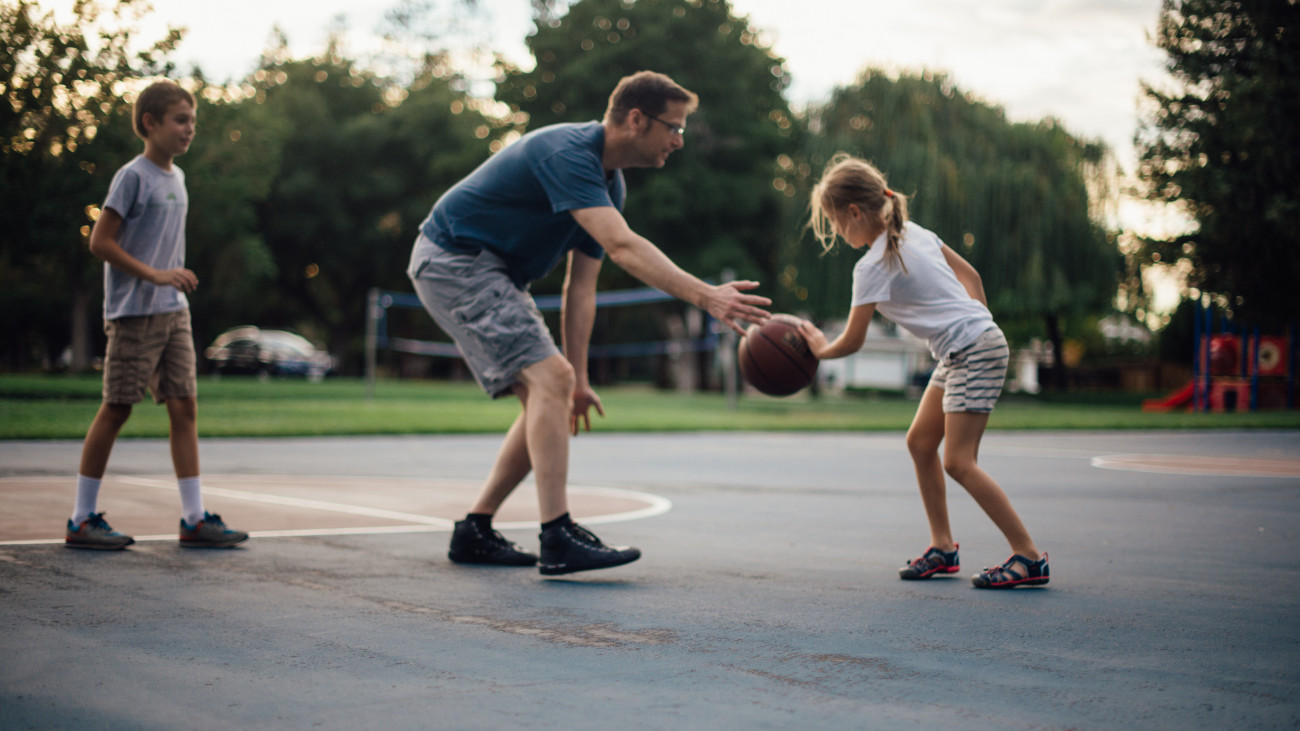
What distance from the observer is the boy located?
487cm

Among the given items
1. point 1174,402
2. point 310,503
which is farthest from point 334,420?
point 1174,402

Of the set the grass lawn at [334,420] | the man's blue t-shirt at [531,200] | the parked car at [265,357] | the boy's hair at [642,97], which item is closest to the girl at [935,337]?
the boy's hair at [642,97]

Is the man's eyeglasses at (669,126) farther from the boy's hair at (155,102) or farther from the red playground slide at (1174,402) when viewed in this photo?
the red playground slide at (1174,402)

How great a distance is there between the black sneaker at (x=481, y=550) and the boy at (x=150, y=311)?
3.39 feet

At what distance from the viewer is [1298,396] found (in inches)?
1048

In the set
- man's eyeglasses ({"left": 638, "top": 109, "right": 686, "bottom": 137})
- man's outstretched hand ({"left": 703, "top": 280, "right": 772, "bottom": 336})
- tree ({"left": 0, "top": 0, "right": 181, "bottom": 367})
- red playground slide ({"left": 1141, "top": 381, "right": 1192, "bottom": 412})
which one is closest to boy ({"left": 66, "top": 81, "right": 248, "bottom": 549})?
man's eyeglasses ({"left": 638, "top": 109, "right": 686, "bottom": 137})

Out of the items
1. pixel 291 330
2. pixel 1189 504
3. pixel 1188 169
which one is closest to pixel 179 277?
pixel 1189 504

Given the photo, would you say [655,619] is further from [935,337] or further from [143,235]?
[143,235]

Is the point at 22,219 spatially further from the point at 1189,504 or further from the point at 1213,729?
the point at 1213,729

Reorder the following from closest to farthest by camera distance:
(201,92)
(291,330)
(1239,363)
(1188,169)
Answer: (1188,169)
(1239,363)
(201,92)
(291,330)

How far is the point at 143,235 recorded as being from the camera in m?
5.02

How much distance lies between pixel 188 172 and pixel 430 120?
11587mm

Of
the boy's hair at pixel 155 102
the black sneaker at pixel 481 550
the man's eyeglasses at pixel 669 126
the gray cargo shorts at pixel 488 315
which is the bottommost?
the black sneaker at pixel 481 550

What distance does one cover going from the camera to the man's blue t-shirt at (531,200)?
13.9 ft
